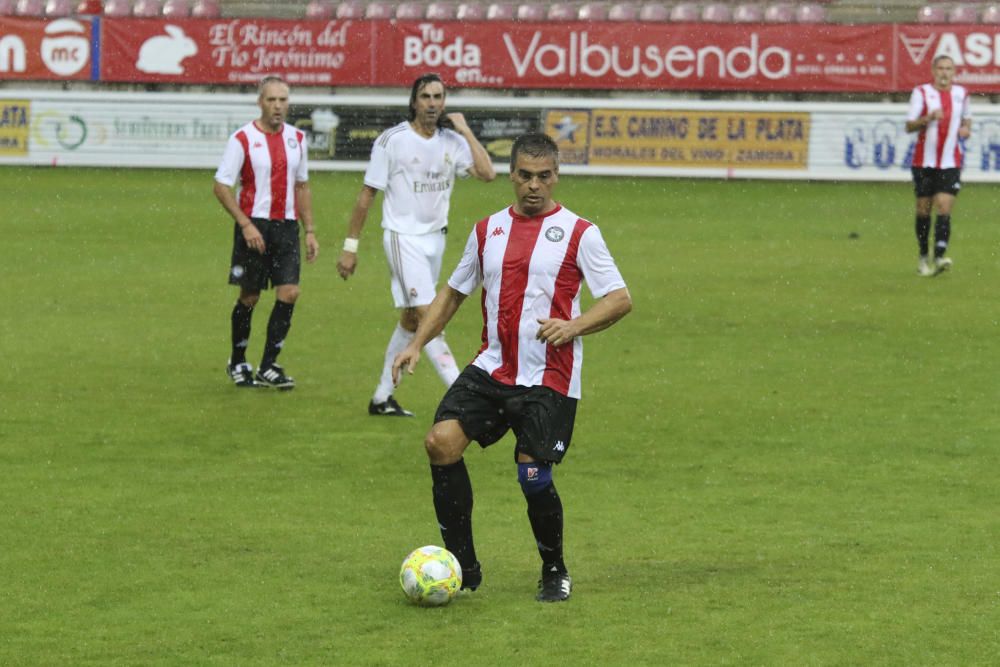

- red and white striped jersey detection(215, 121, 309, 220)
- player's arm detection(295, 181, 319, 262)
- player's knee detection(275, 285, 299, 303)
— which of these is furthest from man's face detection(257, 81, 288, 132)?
player's knee detection(275, 285, 299, 303)

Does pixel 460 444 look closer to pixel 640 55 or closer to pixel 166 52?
pixel 640 55

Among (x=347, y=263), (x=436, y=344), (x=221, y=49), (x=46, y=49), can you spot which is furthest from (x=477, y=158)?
(x=46, y=49)

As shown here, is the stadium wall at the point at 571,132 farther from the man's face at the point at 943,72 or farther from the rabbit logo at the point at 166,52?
the man's face at the point at 943,72

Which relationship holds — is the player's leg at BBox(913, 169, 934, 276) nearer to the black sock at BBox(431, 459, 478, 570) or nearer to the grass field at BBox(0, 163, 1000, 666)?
the grass field at BBox(0, 163, 1000, 666)

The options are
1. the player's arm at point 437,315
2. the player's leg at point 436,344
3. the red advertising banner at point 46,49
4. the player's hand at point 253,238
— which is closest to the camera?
the player's arm at point 437,315

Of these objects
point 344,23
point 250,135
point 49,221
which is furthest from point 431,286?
point 344,23

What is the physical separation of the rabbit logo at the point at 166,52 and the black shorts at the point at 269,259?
71.6 ft

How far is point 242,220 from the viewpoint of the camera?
12.1 meters

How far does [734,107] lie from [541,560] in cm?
2201

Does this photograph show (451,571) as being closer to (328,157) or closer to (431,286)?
(431,286)

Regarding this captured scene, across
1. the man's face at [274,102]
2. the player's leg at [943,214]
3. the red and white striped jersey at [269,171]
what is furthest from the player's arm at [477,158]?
the player's leg at [943,214]

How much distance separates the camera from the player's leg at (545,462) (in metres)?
6.84

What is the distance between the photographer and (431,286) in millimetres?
11148

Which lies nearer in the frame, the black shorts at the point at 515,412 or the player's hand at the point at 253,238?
the black shorts at the point at 515,412
